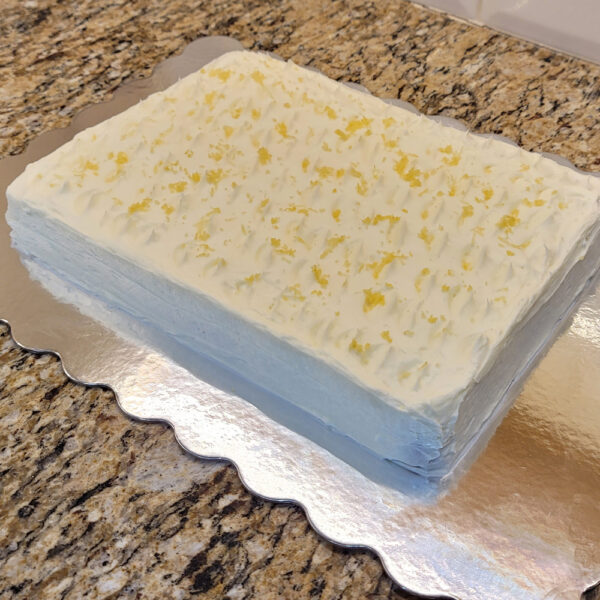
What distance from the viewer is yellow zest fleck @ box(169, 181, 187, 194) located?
127 cm

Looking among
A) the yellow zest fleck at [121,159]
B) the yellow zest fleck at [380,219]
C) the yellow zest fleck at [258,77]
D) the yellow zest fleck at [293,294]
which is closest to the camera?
the yellow zest fleck at [293,294]

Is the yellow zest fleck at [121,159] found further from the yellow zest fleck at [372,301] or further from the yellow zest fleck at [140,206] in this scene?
the yellow zest fleck at [372,301]

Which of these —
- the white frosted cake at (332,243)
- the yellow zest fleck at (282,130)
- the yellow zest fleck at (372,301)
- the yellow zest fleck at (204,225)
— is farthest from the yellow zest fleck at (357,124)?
the yellow zest fleck at (372,301)

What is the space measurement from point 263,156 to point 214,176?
100mm

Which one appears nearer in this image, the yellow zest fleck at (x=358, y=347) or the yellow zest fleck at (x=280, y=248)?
the yellow zest fleck at (x=358, y=347)

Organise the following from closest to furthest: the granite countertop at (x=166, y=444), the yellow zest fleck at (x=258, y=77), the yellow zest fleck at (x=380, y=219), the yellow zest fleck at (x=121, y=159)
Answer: the granite countertop at (x=166, y=444) → the yellow zest fleck at (x=380, y=219) → the yellow zest fleck at (x=121, y=159) → the yellow zest fleck at (x=258, y=77)

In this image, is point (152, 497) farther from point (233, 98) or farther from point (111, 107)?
point (111, 107)

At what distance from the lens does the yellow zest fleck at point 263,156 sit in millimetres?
1320

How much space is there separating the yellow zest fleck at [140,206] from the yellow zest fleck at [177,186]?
44mm

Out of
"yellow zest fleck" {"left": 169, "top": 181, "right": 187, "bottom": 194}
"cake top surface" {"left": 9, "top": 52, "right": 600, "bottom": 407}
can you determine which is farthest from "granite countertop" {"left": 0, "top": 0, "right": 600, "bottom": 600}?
"yellow zest fleck" {"left": 169, "top": 181, "right": 187, "bottom": 194}

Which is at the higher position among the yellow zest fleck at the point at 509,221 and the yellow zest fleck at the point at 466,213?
the yellow zest fleck at the point at 509,221

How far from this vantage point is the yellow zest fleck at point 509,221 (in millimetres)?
1189

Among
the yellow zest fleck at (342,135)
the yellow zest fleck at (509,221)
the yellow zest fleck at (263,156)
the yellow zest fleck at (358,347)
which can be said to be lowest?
the yellow zest fleck at (358,347)

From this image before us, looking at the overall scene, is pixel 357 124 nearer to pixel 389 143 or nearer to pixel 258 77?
pixel 389 143
